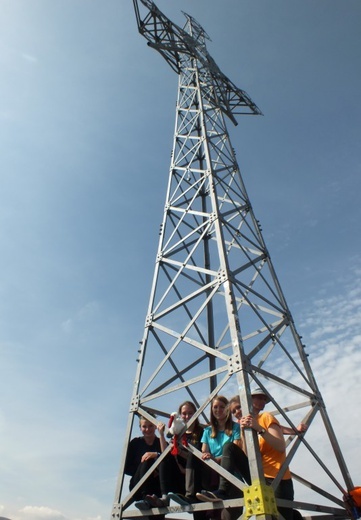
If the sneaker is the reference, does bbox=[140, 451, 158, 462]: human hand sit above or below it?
above

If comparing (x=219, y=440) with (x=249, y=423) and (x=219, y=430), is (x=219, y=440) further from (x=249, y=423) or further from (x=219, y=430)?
(x=249, y=423)

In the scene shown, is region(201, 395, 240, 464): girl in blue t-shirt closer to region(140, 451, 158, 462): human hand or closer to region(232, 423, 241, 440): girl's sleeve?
region(232, 423, 241, 440): girl's sleeve

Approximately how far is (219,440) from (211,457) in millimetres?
463

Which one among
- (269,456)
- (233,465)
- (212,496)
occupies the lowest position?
(212,496)

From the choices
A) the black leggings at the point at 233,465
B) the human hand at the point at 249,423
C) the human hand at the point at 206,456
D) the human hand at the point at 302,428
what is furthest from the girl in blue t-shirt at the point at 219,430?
the human hand at the point at 302,428

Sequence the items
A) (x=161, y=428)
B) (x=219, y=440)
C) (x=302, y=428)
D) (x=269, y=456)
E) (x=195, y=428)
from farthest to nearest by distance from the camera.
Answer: (x=195, y=428) → (x=161, y=428) → (x=302, y=428) → (x=219, y=440) → (x=269, y=456)

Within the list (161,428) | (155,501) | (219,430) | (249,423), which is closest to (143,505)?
(155,501)

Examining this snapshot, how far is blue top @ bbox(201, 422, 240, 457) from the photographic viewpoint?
15.9 feet

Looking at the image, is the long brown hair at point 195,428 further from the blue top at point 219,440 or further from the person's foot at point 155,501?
the person's foot at point 155,501

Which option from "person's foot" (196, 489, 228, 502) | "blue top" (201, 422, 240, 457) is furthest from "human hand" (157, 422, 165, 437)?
"person's foot" (196, 489, 228, 502)

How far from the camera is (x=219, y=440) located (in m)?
4.96

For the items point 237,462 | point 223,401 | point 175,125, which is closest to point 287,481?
point 237,462

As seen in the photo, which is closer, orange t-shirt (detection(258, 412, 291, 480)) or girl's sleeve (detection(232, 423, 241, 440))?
orange t-shirt (detection(258, 412, 291, 480))

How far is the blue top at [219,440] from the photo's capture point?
4838 millimetres
